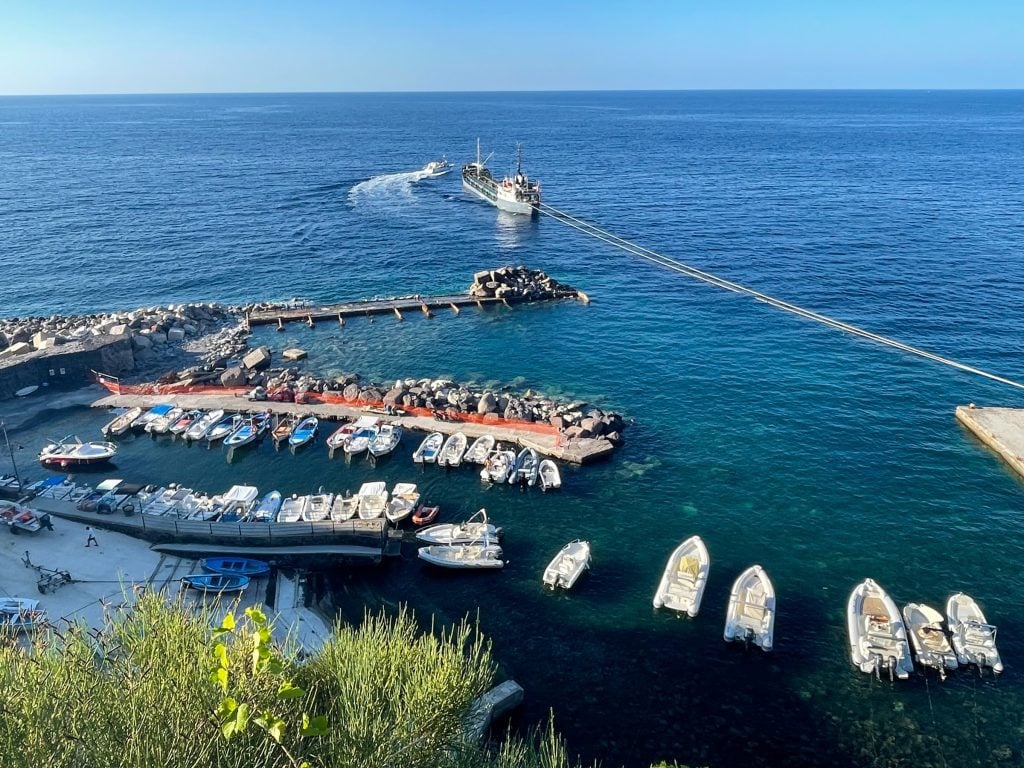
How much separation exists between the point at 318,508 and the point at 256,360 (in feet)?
85.0

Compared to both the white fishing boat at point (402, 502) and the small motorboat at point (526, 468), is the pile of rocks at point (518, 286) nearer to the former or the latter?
the small motorboat at point (526, 468)

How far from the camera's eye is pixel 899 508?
141 ft

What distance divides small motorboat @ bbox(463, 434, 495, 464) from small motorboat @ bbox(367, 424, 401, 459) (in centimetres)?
Result: 590

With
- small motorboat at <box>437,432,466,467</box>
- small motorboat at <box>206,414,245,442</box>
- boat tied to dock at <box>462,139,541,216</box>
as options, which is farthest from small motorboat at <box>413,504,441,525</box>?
boat tied to dock at <box>462,139,541,216</box>

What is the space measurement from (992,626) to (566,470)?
1015 inches

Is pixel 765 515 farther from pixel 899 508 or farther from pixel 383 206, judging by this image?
→ pixel 383 206

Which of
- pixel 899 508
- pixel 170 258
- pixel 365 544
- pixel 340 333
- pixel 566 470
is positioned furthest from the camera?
pixel 170 258

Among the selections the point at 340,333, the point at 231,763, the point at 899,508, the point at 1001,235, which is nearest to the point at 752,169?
the point at 1001,235

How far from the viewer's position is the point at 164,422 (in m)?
53.8

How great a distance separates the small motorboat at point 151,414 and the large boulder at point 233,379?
521 centimetres

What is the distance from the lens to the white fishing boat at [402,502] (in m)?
42.5

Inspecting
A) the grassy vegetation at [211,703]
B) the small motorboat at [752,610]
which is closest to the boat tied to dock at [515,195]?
the small motorboat at [752,610]

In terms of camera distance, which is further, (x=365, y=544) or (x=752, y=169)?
(x=752, y=169)

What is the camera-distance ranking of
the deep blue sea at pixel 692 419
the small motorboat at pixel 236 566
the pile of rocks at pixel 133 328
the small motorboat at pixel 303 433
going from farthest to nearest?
Result: the pile of rocks at pixel 133 328 → the small motorboat at pixel 303 433 → the small motorboat at pixel 236 566 → the deep blue sea at pixel 692 419
